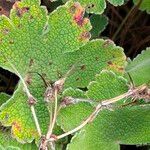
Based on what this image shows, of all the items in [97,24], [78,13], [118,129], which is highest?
[78,13]

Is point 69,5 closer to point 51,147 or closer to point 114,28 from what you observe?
point 51,147

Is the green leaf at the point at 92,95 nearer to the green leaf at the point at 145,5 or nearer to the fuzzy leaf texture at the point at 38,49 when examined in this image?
the fuzzy leaf texture at the point at 38,49

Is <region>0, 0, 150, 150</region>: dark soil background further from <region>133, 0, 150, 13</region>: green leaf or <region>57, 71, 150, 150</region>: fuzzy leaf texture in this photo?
<region>57, 71, 150, 150</region>: fuzzy leaf texture

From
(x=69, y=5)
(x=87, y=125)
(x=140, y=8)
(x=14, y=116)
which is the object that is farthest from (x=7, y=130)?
(x=140, y=8)

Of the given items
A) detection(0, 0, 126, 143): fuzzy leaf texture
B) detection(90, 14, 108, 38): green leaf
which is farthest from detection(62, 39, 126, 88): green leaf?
detection(90, 14, 108, 38): green leaf

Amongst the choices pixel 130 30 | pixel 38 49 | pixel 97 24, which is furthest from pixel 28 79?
pixel 130 30

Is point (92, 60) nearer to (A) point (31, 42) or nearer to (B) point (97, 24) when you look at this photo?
(A) point (31, 42)
